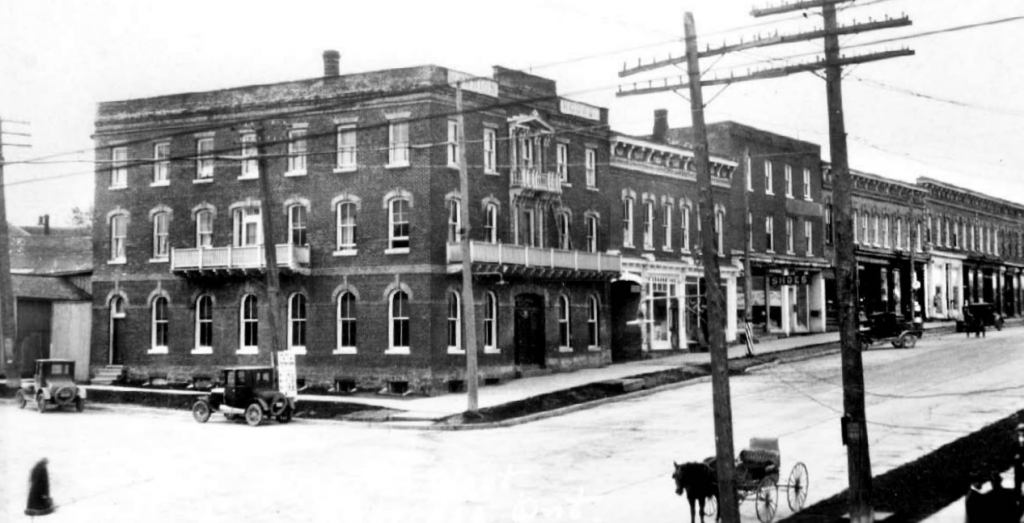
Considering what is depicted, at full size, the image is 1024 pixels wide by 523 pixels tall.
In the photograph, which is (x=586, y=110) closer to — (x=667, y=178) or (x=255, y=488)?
(x=667, y=178)

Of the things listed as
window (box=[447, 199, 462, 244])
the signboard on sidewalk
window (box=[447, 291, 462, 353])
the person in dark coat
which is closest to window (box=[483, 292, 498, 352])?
window (box=[447, 291, 462, 353])

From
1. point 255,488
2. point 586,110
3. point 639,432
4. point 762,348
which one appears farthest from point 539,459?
point 762,348

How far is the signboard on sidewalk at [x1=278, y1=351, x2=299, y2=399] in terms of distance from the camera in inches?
1193

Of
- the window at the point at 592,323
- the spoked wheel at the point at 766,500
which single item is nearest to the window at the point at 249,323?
the window at the point at 592,323

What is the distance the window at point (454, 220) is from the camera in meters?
37.4

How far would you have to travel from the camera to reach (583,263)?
4206 centimetres

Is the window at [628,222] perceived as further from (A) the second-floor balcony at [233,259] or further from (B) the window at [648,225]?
(A) the second-floor balcony at [233,259]

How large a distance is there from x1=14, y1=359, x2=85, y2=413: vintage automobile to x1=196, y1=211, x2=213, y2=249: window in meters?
9.33

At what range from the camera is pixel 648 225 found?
1902 inches

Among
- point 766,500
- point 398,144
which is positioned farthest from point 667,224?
point 766,500

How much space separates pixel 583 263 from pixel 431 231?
8.14m

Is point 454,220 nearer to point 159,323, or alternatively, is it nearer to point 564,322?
point 564,322

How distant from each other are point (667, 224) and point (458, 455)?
2840 centimetres

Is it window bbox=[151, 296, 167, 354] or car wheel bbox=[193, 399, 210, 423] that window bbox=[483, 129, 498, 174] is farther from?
window bbox=[151, 296, 167, 354]
